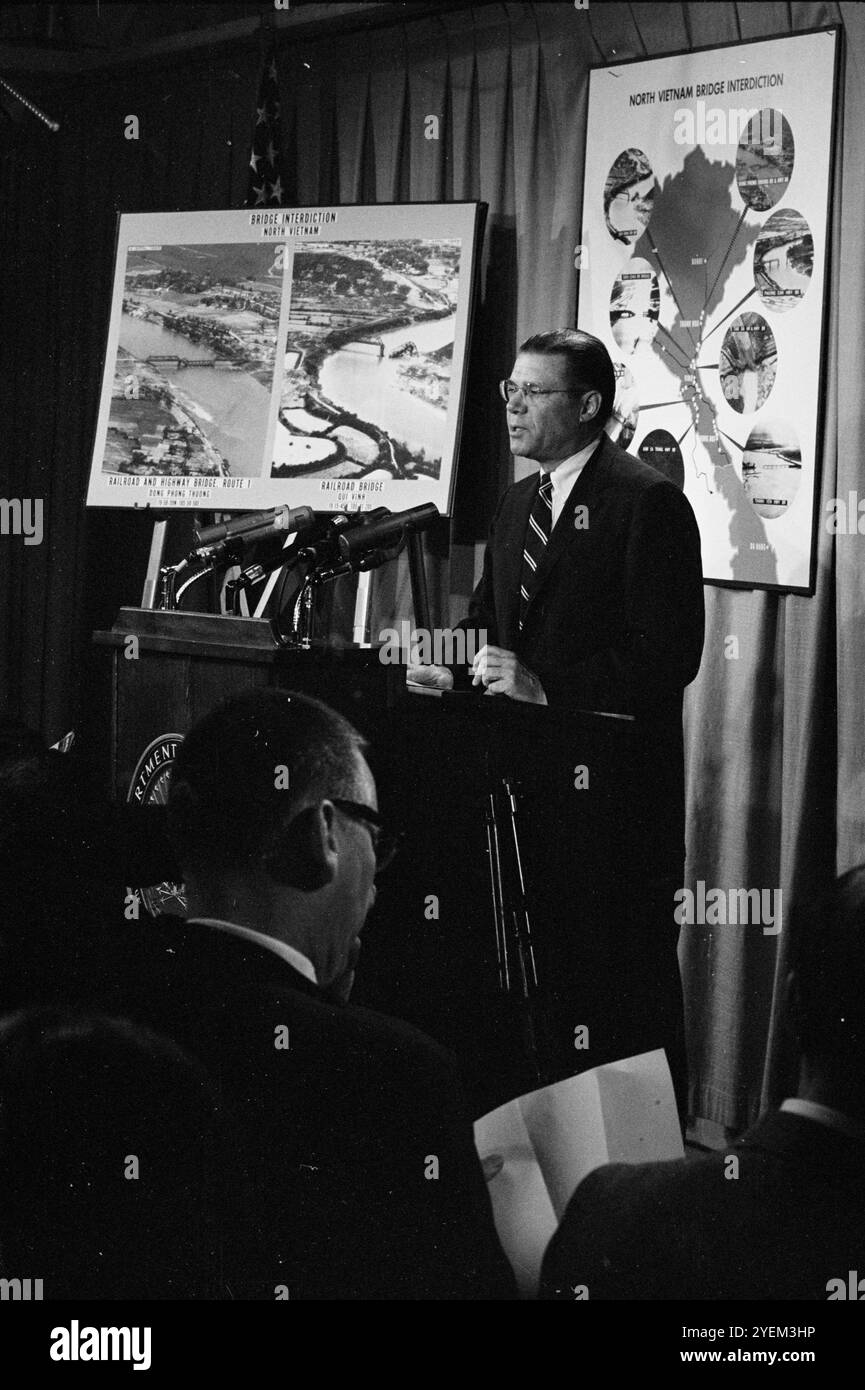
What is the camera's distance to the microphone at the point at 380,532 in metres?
1.97

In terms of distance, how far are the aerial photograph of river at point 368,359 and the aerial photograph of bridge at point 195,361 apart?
0.06 metres

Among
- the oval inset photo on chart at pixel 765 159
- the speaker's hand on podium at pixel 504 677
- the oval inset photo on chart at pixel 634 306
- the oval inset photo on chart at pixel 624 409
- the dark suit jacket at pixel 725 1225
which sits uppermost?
the oval inset photo on chart at pixel 765 159

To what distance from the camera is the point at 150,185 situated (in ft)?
8.23

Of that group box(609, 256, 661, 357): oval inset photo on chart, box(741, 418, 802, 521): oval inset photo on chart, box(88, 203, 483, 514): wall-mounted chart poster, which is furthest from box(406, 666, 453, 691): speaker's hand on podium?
box(609, 256, 661, 357): oval inset photo on chart

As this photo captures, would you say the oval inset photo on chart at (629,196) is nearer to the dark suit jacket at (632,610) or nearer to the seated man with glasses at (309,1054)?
the dark suit jacket at (632,610)

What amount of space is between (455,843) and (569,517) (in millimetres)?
625

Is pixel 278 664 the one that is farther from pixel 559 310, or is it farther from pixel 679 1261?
pixel 559 310

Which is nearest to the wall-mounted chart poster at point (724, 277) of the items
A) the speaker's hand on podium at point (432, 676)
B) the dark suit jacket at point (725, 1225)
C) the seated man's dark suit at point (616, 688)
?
the seated man's dark suit at point (616, 688)

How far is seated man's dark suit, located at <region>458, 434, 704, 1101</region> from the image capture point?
184 centimetres

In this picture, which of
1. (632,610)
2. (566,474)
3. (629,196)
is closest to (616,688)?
(632,610)

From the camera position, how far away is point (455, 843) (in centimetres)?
180

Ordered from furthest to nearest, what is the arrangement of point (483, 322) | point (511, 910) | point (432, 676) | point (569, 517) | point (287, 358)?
point (483, 322) → point (287, 358) → point (569, 517) → point (432, 676) → point (511, 910)

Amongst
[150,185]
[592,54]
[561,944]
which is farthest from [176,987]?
[592,54]

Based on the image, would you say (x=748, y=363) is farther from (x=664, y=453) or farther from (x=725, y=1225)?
(x=725, y=1225)
